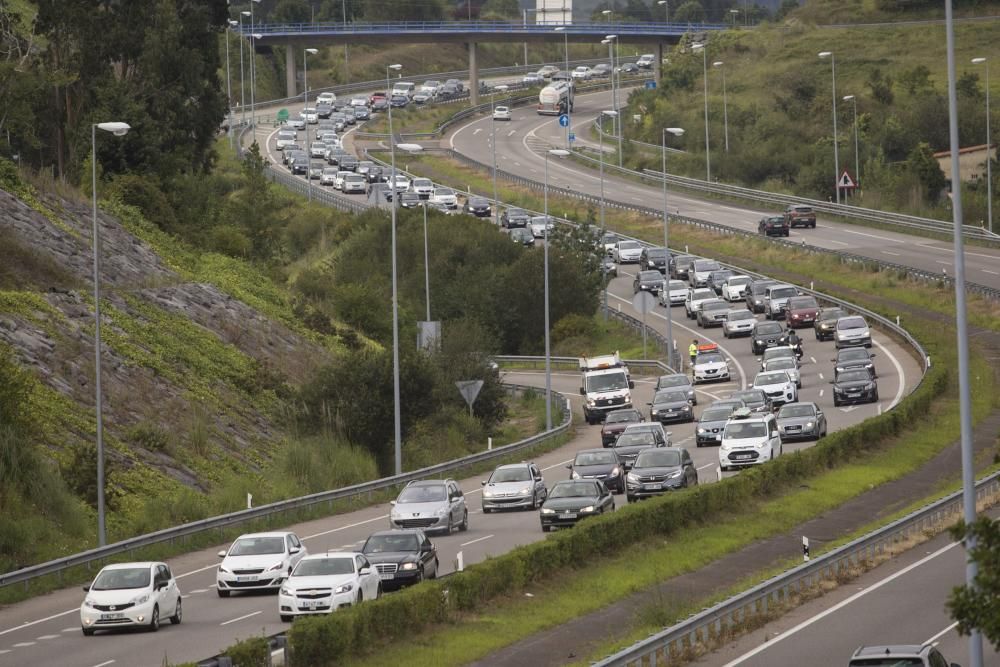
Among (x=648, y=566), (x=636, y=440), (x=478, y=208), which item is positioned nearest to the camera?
(x=648, y=566)

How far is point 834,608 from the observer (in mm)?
27875

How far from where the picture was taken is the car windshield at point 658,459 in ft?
129

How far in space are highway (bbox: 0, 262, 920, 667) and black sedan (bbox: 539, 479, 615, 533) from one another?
0.58 metres

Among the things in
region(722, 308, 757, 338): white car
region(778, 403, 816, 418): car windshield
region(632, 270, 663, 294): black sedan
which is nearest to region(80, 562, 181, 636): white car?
region(778, 403, 816, 418): car windshield

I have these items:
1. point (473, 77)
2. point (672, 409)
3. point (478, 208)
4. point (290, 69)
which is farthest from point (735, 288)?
point (290, 69)

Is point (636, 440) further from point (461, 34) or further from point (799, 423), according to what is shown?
point (461, 34)

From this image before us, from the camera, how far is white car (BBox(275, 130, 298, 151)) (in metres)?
138

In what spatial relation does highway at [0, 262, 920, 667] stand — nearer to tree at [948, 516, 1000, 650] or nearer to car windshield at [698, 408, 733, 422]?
car windshield at [698, 408, 733, 422]

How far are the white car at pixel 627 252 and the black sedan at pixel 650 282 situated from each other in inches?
426

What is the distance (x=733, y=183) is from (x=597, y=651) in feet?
335

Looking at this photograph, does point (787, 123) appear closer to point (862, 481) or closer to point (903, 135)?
point (903, 135)

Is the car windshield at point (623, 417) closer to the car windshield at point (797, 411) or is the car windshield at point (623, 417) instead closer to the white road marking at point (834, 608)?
the car windshield at point (797, 411)

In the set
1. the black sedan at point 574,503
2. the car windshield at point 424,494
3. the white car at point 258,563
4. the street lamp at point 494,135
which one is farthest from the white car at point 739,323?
the white car at point 258,563

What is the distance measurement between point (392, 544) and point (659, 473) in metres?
10.7
